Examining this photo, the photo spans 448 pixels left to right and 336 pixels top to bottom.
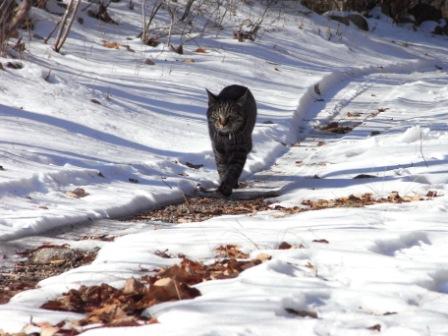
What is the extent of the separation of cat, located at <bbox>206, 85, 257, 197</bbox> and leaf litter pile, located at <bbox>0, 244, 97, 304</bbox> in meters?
3.24

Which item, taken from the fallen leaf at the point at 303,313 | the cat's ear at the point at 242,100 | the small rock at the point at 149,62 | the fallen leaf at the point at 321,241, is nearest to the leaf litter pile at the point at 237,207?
the cat's ear at the point at 242,100

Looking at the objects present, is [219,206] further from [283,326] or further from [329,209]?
[283,326]

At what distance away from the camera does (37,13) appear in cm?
1592

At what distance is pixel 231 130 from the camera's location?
938 centimetres

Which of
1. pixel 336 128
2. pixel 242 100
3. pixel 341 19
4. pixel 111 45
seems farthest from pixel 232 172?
pixel 341 19

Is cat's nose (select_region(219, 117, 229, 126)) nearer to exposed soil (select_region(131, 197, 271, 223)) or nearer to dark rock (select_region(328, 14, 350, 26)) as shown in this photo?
exposed soil (select_region(131, 197, 271, 223))

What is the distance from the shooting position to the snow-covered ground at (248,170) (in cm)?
398

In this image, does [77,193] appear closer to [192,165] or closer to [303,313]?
[192,165]

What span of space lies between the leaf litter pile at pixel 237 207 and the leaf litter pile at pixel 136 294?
7.98ft

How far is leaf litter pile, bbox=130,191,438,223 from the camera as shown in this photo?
7316mm

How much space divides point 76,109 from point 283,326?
26.0ft

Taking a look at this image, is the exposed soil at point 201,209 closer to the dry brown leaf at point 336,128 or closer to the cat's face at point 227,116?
the cat's face at point 227,116

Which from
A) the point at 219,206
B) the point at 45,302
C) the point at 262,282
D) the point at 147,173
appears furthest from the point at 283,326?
the point at 147,173

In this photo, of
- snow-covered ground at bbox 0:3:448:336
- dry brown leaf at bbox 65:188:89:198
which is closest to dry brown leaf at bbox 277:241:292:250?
snow-covered ground at bbox 0:3:448:336
